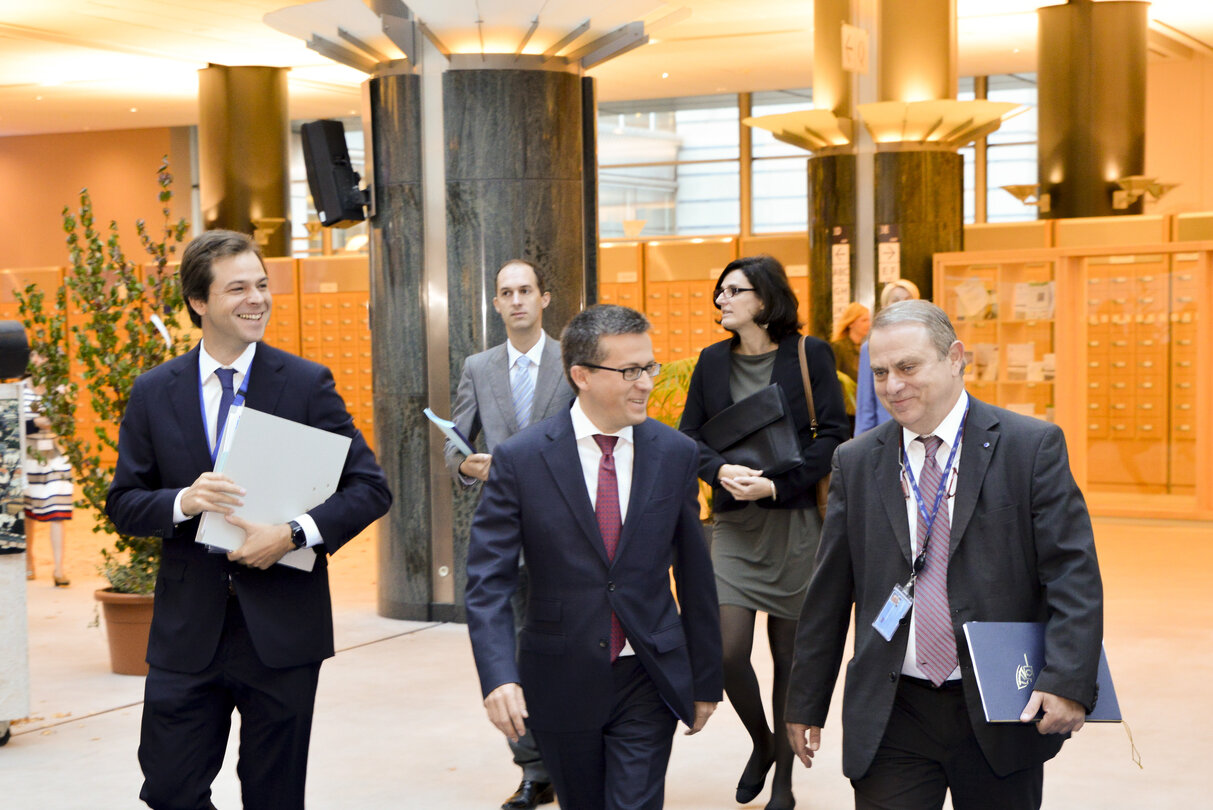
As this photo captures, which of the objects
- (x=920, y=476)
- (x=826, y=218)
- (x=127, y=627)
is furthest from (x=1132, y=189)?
(x=920, y=476)

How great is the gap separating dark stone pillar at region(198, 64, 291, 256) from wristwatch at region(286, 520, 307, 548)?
46.5 ft

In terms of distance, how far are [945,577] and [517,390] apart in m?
2.18

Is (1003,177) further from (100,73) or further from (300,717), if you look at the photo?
(300,717)

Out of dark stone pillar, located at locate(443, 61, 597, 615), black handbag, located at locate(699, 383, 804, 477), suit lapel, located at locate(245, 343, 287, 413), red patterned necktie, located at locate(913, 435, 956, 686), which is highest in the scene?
dark stone pillar, located at locate(443, 61, 597, 615)

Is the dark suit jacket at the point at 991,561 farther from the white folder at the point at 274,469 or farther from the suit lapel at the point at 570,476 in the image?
the white folder at the point at 274,469

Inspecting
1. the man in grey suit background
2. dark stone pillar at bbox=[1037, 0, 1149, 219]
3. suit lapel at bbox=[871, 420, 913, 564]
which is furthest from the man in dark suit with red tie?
dark stone pillar at bbox=[1037, 0, 1149, 219]

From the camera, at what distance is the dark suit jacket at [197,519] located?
2814 millimetres

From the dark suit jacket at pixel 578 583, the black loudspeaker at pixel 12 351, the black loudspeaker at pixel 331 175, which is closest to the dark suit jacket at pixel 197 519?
the dark suit jacket at pixel 578 583

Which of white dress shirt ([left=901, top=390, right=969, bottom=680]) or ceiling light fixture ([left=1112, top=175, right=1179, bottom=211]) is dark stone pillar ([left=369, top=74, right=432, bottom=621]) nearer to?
white dress shirt ([left=901, top=390, right=969, bottom=680])

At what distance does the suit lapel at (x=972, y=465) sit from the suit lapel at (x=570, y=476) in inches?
26.3

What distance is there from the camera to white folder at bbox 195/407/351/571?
2.75m

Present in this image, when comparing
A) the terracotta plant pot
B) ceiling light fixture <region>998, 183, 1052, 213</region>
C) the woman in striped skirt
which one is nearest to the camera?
the terracotta plant pot

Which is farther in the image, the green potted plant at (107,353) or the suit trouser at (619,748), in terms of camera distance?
the green potted plant at (107,353)

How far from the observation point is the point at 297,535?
9.23 feet
